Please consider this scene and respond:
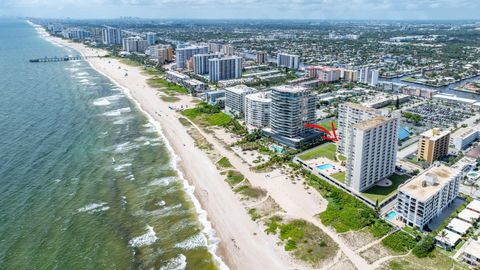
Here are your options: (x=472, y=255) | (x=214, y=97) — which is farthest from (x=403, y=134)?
(x=214, y=97)

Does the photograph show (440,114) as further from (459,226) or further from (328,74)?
(459,226)

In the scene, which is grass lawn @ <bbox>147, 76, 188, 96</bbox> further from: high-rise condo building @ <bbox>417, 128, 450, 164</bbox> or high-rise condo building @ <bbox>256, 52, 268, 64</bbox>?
high-rise condo building @ <bbox>417, 128, 450, 164</bbox>

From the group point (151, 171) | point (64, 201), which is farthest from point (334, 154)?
point (64, 201)

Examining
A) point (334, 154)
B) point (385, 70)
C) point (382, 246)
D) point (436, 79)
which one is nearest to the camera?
point (382, 246)

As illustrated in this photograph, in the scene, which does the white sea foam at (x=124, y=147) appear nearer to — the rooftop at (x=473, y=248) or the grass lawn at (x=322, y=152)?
the grass lawn at (x=322, y=152)

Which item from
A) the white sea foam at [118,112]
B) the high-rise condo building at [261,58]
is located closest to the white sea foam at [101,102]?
the white sea foam at [118,112]

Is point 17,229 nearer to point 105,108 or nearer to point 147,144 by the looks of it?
point 147,144

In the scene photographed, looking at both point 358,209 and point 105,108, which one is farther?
point 105,108
